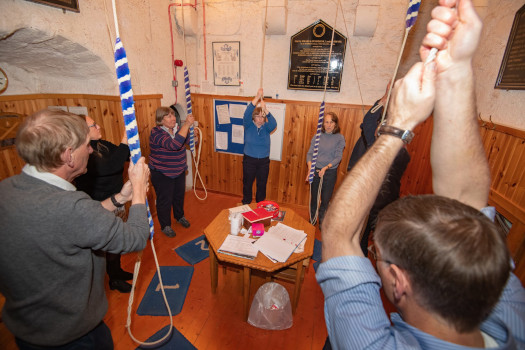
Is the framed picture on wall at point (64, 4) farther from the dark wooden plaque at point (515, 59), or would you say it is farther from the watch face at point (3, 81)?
the dark wooden plaque at point (515, 59)

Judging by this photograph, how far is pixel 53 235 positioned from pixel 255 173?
2703 mm

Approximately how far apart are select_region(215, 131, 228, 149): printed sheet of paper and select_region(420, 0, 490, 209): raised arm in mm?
3549

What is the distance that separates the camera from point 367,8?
2.90 metres

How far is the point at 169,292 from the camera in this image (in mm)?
2307

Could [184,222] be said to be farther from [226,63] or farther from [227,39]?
[227,39]

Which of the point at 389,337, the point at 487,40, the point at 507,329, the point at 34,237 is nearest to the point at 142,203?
the point at 34,237

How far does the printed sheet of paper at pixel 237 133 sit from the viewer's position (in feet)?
13.0

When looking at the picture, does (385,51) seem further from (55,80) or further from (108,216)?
(55,80)

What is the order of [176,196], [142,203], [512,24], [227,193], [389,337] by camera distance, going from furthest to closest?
[227,193] → [176,196] → [512,24] → [142,203] → [389,337]

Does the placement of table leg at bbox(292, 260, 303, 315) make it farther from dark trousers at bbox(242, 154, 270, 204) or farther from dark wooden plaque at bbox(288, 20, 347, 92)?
dark wooden plaque at bbox(288, 20, 347, 92)

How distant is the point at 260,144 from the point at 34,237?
267 centimetres

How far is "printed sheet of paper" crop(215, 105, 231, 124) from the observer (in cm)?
393

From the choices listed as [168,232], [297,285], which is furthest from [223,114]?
[297,285]

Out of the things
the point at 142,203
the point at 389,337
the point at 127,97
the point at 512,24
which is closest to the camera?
the point at 389,337
